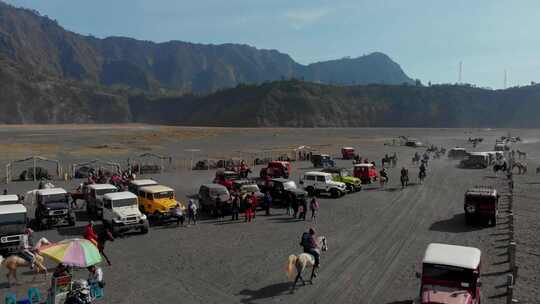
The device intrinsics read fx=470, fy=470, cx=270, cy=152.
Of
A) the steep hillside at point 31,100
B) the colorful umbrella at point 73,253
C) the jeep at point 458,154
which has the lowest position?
the jeep at point 458,154

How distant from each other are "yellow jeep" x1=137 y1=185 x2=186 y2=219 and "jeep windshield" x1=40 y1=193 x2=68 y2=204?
3766 mm

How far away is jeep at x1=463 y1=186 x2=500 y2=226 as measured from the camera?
76.4 ft

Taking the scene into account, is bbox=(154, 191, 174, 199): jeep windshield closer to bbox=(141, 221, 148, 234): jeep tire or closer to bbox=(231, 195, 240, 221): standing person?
bbox=(141, 221, 148, 234): jeep tire

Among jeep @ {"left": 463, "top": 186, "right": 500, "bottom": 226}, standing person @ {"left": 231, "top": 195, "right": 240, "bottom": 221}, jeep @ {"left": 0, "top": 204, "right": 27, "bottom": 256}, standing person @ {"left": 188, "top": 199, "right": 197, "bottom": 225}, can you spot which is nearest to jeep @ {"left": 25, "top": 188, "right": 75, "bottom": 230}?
jeep @ {"left": 0, "top": 204, "right": 27, "bottom": 256}

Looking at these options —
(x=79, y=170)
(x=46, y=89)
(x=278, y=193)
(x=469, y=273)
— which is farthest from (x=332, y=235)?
(x=46, y=89)

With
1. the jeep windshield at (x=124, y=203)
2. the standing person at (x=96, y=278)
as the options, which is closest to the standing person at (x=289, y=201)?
the jeep windshield at (x=124, y=203)

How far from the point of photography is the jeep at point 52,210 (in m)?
22.7

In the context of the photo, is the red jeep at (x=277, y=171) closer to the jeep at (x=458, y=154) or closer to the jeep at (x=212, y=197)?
the jeep at (x=212, y=197)

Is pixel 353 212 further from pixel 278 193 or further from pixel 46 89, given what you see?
pixel 46 89

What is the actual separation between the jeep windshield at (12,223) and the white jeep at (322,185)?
18699 millimetres

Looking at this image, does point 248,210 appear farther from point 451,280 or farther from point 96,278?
point 451,280

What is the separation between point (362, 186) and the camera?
123ft

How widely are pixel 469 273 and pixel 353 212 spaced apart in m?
15.3

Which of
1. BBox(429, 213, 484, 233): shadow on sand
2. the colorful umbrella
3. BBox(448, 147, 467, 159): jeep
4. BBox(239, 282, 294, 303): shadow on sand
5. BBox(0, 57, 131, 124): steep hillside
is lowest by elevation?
BBox(239, 282, 294, 303): shadow on sand
